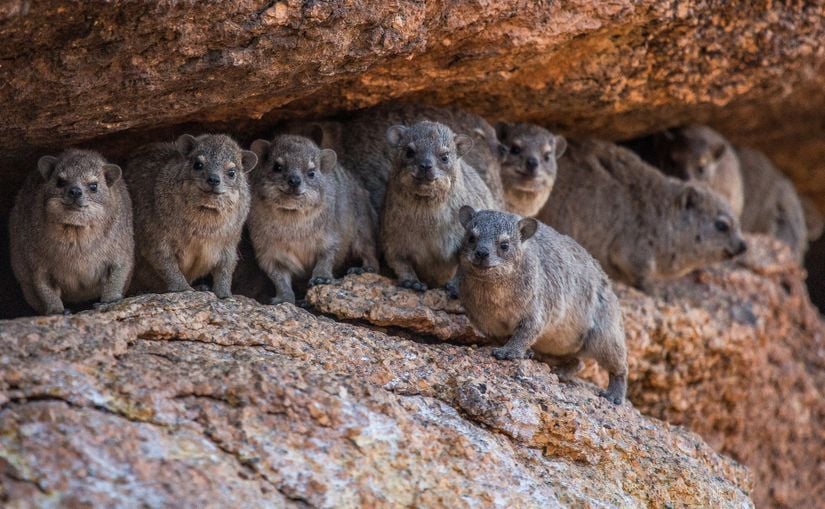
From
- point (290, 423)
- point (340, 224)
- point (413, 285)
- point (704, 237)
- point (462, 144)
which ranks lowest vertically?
point (290, 423)

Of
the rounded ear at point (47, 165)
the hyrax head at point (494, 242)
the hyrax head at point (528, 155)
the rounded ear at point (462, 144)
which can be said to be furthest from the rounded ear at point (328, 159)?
the rounded ear at point (47, 165)

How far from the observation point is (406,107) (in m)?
9.97

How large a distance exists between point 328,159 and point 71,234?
6.90 feet

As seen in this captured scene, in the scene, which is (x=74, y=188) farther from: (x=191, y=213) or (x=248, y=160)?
(x=248, y=160)

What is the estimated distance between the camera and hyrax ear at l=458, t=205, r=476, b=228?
8.47 metres

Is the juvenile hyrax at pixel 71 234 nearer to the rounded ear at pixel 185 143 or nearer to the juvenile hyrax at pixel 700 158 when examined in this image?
the rounded ear at pixel 185 143

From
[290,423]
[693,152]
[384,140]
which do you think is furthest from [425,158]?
[693,152]

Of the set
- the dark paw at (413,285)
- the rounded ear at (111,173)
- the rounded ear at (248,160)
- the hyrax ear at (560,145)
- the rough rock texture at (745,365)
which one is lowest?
the rough rock texture at (745,365)

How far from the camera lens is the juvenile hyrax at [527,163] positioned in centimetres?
1032

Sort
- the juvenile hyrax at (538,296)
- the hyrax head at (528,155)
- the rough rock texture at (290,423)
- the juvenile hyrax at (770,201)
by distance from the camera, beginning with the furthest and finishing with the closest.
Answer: the juvenile hyrax at (770,201), the hyrax head at (528,155), the juvenile hyrax at (538,296), the rough rock texture at (290,423)

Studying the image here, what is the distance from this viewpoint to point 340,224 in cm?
900

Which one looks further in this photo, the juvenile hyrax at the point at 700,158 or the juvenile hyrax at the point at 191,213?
the juvenile hyrax at the point at 700,158

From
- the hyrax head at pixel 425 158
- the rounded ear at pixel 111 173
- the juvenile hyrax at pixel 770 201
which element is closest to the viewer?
the rounded ear at pixel 111 173

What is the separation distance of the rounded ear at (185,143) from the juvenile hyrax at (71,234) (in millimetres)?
526
